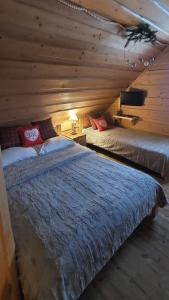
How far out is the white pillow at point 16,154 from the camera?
2254 millimetres

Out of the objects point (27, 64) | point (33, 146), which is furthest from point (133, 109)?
point (27, 64)

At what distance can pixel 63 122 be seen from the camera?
11.7ft

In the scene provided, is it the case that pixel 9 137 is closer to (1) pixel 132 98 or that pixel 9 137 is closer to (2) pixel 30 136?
(2) pixel 30 136

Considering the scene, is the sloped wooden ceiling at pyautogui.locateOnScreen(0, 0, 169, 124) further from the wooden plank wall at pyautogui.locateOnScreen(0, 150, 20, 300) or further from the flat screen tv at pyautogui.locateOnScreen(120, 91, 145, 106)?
the wooden plank wall at pyautogui.locateOnScreen(0, 150, 20, 300)

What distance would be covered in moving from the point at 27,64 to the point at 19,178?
3.97ft

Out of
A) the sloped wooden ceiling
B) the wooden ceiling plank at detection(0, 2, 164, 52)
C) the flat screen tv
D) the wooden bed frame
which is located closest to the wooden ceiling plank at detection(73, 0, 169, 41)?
the sloped wooden ceiling

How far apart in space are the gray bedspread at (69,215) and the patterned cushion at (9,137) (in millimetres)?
497

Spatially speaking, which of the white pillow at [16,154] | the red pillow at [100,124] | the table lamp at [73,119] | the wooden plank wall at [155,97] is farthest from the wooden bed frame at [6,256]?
the wooden plank wall at [155,97]

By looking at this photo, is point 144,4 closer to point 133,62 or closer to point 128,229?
point 133,62

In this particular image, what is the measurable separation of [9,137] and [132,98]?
2.59 m

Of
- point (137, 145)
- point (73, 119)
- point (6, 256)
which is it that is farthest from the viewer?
point (73, 119)

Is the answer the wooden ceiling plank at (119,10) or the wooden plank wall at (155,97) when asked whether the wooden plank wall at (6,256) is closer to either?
the wooden ceiling plank at (119,10)

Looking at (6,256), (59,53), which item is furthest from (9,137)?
(6,256)

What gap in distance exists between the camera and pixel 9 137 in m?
2.58
